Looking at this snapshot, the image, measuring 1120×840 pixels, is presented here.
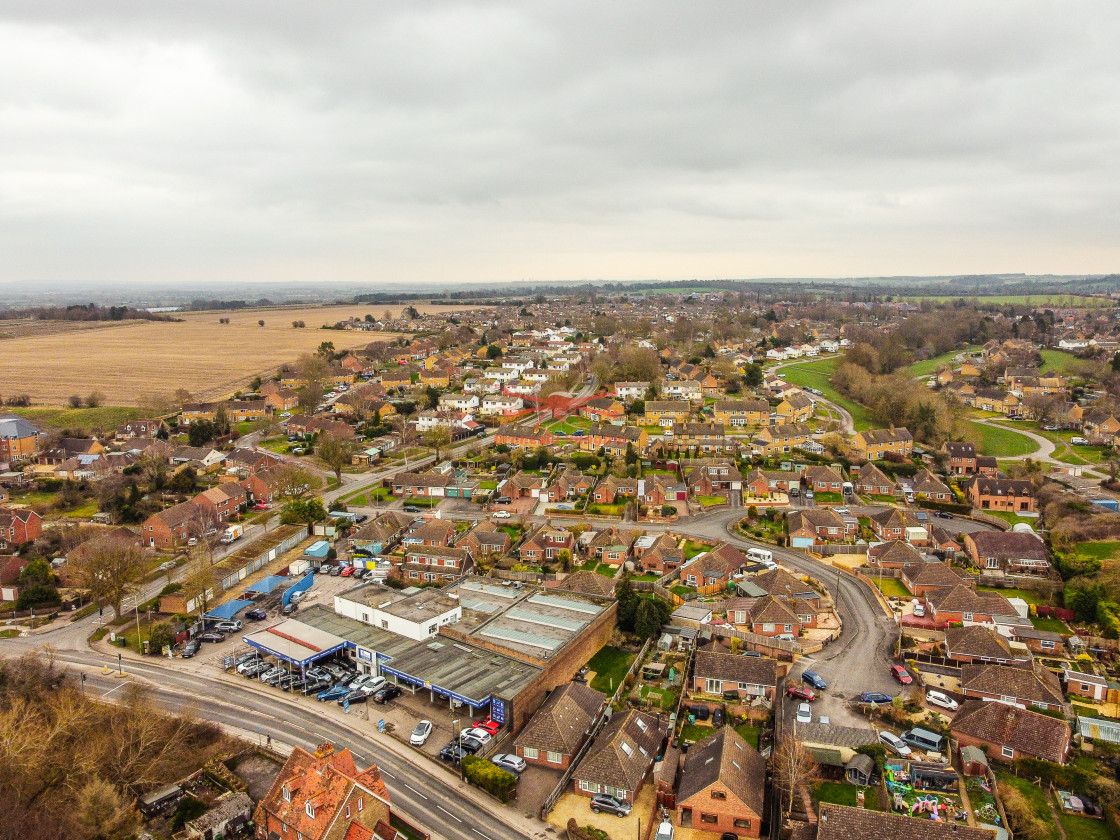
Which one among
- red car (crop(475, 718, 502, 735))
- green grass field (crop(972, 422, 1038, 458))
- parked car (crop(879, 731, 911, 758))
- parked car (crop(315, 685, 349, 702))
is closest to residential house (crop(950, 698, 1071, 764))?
parked car (crop(879, 731, 911, 758))

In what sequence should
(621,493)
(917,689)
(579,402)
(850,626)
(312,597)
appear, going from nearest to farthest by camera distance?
(917,689), (850,626), (312,597), (621,493), (579,402)

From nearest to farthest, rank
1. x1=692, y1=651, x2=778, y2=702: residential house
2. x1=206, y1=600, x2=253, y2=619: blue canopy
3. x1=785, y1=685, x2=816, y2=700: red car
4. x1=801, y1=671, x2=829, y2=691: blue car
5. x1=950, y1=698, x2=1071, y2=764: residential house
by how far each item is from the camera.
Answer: x1=950, y1=698, x2=1071, y2=764: residential house → x1=785, y1=685, x2=816, y2=700: red car → x1=692, y1=651, x2=778, y2=702: residential house → x1=801, y1=671, x2=829, y2=691: blue car → x1=206, y1=600, x2=253, y2=619: blue canopy

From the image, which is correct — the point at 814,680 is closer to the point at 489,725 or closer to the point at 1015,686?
the point at 1015,686

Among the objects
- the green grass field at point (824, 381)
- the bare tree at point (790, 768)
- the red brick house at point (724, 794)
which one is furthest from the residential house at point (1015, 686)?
the green grass field at point (824, 381)

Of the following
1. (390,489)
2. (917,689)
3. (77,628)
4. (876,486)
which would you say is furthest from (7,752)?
(876,486)

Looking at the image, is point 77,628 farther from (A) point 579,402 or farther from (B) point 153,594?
(A) point 579,402

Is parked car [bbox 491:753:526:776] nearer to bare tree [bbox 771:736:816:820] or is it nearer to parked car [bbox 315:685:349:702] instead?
parked car [bbox 315:685:349:702]
